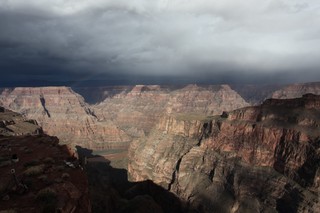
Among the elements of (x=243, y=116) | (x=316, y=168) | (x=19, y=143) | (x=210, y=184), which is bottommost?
(x=210, y=184)

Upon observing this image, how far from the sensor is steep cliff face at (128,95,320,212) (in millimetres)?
124312

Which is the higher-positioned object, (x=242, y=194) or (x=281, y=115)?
(x=281, y=115)

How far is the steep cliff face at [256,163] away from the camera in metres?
124

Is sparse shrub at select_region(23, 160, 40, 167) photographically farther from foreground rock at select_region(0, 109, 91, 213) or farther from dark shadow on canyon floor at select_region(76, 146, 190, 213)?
dark shadow on canyon floor at select_region(76, 146, 190, 213)

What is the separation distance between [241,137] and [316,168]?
42.0 m

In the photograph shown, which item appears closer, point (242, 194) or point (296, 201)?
point (296, 201)

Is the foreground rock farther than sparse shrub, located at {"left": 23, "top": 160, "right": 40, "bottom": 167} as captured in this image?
No

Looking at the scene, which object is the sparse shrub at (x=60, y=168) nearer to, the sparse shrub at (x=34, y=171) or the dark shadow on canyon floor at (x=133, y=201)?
the sparse shrub at (x=34, y=171)

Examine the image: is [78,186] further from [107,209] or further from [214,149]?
[214,149]

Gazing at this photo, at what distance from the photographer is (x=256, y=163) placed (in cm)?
14500

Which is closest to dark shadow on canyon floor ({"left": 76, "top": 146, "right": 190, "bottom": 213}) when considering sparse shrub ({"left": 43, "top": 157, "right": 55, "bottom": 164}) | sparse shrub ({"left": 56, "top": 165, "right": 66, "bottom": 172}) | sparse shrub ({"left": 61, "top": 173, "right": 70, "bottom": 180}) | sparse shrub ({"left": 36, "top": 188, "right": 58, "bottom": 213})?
sparse shrub ({"left": 43, "top": 157, "right": 55, "bottom": 164})

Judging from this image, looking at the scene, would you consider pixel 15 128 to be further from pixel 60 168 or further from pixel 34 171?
pixel 34 171

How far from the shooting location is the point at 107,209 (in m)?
83.1

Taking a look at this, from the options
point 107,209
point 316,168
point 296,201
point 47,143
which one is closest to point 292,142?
point 316,168
